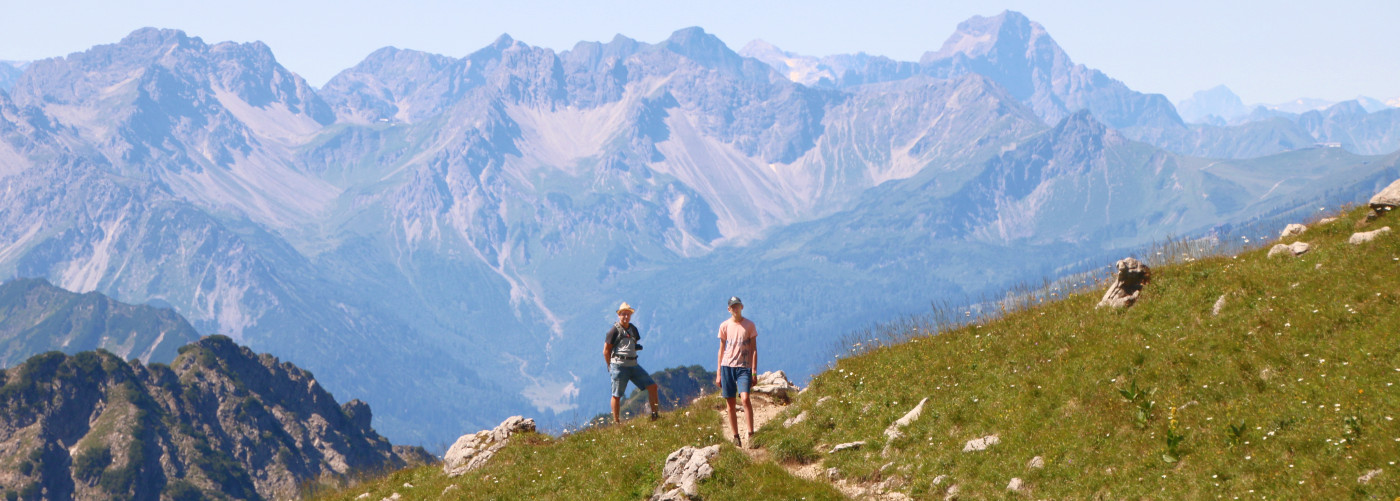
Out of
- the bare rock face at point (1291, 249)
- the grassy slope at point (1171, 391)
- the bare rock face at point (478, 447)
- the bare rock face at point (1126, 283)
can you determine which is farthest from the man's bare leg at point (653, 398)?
the bare rock face at point (1291, 249)

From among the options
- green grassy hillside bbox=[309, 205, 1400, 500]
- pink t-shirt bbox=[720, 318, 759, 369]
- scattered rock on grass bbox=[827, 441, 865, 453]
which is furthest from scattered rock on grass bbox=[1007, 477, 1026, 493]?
pink t-shirt bbox=[720, 318, 759, 369]

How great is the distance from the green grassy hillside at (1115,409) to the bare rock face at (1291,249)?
14.8 inches

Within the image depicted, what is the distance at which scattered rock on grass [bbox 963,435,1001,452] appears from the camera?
19.9 metres

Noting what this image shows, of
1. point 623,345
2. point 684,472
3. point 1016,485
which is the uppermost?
point 623,345

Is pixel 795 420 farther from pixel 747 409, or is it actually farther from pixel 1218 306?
pixel 1218 306

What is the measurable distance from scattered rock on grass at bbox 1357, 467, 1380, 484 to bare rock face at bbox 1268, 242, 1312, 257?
10.2m

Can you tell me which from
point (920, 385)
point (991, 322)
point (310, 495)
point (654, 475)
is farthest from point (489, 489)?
point (991, 322)

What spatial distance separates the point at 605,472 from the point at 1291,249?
17508mm

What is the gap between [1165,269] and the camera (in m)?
26.2

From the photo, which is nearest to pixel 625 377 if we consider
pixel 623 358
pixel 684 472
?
pixel 623 358

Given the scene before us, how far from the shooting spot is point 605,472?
22656mm

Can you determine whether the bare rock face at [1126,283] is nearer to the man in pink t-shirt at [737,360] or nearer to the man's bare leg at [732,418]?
the man in pink t-shirt at [737,360]

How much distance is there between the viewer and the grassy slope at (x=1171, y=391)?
16.7 metres

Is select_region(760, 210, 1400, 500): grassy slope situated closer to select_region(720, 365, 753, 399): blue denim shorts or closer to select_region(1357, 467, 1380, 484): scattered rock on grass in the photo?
select_region(1357, 467, 1380, 484): scattered rock on grass
